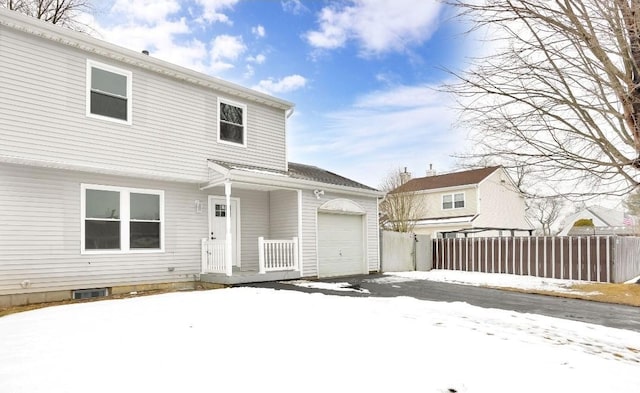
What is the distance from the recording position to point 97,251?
9086 mm

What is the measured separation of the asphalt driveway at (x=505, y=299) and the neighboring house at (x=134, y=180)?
2.09m

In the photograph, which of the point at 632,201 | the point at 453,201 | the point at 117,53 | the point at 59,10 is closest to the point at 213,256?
the point at 117,53

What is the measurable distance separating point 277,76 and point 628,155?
14.2m

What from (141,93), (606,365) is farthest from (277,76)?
(606,365)

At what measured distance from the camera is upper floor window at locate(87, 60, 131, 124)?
907cm

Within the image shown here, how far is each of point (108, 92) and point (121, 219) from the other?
300cm

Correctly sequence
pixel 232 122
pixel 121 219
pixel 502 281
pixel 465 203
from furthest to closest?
pixel 465 203 < pixel 502 281 < pixel 232 122 < pixel 121 219

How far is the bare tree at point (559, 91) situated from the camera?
12.7 feet

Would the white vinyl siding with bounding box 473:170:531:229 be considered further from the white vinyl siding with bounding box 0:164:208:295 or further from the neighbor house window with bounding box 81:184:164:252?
the white vinyl siding with bounding box 0:164:208:295

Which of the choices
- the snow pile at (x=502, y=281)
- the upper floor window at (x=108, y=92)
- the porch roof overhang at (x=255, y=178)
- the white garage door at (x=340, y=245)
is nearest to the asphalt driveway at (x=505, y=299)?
the snow pile at (x=502, y=281)

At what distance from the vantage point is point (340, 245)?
13531mm

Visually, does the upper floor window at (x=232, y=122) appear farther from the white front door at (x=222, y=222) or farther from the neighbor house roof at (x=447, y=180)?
the neighbor house roof at (x=447, y=180)

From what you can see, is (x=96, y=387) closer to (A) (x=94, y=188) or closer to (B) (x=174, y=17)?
(A) (x=94, y=188)

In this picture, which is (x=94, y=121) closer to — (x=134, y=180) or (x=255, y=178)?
(x=134, y=180)
